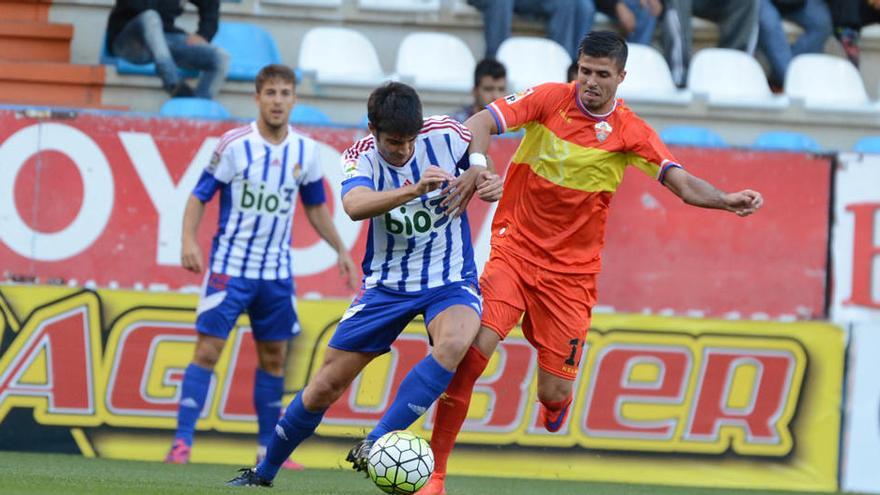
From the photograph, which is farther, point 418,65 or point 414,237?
point 418,65

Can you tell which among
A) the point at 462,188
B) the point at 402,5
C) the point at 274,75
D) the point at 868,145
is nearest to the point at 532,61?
the point at 402,5

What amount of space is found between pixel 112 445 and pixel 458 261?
12.2 ft

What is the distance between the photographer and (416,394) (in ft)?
20.6

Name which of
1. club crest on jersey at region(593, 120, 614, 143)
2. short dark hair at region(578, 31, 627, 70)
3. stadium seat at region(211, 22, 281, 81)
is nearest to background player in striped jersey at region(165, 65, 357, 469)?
club crest on jersey at region(593, 120, 614, 143)

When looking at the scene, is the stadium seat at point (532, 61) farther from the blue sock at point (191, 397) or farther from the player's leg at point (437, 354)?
the player's leg at point (437, 354)

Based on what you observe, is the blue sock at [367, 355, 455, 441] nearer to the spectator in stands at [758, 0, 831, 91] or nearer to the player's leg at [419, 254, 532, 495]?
the player's leg at [419, 254, 532, 495]

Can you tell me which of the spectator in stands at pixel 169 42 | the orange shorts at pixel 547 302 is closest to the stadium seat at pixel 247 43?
the spectator in stands at pixel 169 42

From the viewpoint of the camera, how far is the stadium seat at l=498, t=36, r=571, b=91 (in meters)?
11.7

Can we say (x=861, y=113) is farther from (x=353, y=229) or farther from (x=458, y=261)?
(x=458, y=261)

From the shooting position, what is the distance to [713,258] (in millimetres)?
10039

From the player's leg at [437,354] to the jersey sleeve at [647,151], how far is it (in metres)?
1.14

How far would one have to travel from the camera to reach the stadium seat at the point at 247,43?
38.5 ft

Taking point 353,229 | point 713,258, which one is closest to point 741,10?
point 713,258

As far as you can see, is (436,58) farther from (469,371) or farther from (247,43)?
(469,371)
